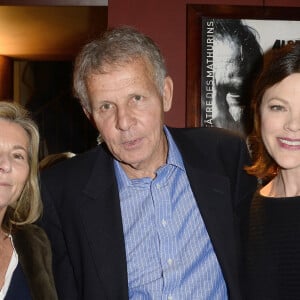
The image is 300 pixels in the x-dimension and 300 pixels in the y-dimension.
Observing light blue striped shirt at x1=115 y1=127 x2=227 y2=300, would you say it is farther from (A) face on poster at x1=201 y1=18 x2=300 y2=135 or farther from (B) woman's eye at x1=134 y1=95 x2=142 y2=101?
(A) face on poster at x1=201 y1=18 x2=300 y2=135

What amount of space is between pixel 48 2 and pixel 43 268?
195 centimetres

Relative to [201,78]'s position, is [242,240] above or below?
below

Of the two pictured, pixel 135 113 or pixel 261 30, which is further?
pixel 261 30

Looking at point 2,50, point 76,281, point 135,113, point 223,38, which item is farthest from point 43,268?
point 2,50

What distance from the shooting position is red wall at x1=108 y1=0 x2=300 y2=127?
3328mm

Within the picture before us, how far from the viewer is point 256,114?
2059mm

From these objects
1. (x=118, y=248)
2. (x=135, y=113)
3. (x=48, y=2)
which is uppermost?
(x=48, y=2)

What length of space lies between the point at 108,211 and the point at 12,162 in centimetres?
46

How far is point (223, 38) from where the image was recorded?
329 centimetres

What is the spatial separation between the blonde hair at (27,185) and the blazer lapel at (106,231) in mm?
300

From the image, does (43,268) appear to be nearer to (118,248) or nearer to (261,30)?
(118,248)

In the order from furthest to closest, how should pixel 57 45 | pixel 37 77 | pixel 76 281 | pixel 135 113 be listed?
pixel 37 77 → pixel 57 45 → pixel 76 281 → pixel 135 113

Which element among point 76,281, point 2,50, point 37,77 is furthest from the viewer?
point 37,77

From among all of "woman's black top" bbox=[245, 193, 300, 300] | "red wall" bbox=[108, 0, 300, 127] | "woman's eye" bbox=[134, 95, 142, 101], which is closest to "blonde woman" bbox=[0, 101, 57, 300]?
"woman's eye" bbox=[134, 95, 142, 101]
